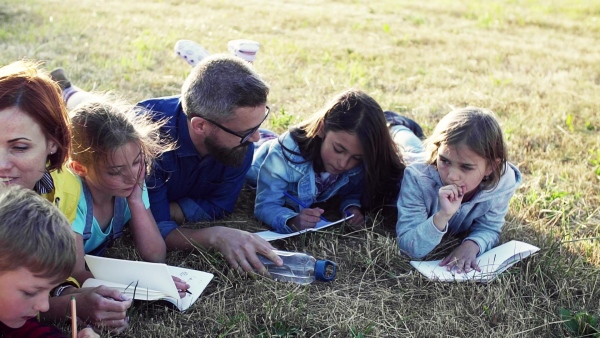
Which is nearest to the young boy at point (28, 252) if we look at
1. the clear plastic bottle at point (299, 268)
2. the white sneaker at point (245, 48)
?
the clear plastic bottle at point (299, 268)

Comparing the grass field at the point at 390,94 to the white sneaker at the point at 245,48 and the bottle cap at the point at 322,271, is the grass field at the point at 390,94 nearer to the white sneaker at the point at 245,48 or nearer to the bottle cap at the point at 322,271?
the bottle cap at the point at 322,271

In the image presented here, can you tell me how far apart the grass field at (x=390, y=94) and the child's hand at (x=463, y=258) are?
6.7 inches

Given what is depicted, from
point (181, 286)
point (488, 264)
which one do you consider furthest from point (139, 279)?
point (488, 264)

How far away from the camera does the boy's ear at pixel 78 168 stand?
9.98 ft

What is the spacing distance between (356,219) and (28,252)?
2.06m

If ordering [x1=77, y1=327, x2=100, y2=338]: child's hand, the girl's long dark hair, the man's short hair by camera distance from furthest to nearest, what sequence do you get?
the girl's long dark hair
the man's short hair
[x1=77, y1=327, x2=100, y2=338]: child's hand

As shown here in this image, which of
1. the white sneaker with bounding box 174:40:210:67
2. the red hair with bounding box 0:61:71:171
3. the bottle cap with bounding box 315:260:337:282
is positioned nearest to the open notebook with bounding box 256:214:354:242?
the bottle cap with bounding box 315:260:337:282

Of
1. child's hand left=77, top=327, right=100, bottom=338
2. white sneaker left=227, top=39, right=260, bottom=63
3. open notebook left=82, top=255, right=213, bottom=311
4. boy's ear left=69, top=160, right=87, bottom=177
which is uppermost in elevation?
white sneaker left=227, top=39, right=260, bottom=63

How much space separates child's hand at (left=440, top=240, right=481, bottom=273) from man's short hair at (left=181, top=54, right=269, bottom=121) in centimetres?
124

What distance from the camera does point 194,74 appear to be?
343cm

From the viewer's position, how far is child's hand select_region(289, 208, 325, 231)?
3658mm

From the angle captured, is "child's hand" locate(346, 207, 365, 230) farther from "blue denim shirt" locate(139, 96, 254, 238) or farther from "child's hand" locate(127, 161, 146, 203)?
"child's hand" locate(127, 161, 146, 203)

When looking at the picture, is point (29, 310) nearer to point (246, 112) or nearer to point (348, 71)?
point (246, 112)

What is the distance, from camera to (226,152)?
3510mm
